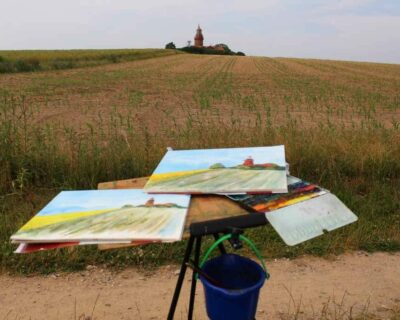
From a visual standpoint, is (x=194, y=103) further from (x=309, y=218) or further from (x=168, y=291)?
(x=309, y=218)

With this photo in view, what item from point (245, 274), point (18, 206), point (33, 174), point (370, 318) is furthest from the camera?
point (33, 174)

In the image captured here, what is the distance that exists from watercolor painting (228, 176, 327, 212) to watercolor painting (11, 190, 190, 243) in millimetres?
281

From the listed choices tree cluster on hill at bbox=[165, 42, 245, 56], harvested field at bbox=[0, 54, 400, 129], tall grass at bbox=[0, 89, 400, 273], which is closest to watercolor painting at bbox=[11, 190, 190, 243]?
tall grass at bbox=[0, 89, 400, 273]

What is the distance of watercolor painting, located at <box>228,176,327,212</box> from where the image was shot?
188cm

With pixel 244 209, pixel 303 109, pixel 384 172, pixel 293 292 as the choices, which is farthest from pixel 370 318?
pixel 303 109

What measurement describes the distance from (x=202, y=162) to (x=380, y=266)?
6.30 feet

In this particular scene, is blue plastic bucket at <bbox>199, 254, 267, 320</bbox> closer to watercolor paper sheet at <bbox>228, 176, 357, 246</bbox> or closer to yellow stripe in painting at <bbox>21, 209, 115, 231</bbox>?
watercolor paper sheet at <bbox>228, 176, 357, 246</bbox>

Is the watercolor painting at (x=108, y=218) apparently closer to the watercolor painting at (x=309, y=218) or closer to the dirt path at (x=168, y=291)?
the watercolor painting at (x=309, y=218)

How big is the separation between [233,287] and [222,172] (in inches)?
24.4

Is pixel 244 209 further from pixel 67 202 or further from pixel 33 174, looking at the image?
pixel 33 174

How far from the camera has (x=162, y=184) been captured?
2.16 m

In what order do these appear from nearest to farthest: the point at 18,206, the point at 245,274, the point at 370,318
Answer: the point at 245,274 < the point at 370,318 < the point at 18,206

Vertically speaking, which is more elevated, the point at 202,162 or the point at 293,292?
the point at 202,162

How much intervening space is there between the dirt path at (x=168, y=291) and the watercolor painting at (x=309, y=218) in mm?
1192
